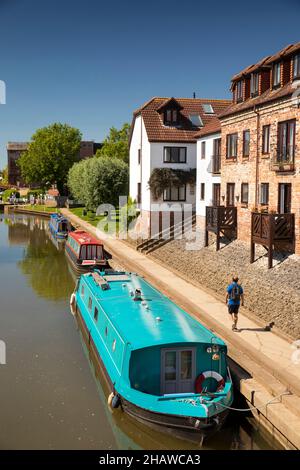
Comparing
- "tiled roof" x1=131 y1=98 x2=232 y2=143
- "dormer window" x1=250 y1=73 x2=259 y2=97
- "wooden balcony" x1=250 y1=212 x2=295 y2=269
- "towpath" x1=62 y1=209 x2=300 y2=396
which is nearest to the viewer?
"towpath" x1=62 y1=209 x2=300 y2=396

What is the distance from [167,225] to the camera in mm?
31531

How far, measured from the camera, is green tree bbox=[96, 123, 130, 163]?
6369 centimetres

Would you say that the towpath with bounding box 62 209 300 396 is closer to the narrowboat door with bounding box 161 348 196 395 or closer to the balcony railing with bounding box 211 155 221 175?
the narrowboat door with bounding box 161 348 196 395

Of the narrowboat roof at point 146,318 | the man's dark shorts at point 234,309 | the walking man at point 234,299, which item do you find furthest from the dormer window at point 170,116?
the man's dark shorts at point 234,309

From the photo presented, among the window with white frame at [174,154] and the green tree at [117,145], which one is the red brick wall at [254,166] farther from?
the green tree at [117,145]

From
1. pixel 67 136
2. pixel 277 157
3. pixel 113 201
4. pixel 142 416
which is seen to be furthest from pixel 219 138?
pixel 67 136

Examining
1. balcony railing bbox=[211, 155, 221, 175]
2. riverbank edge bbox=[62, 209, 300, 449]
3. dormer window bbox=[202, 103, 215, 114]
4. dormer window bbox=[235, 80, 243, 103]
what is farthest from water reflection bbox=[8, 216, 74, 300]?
dormer window bbox=[202, 103, 215, 114]

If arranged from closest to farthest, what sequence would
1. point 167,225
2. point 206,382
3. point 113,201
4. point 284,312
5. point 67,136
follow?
1. point 206,382
2. point 284,312
3. point 167,225
4. point 113,201
5. point 67,136

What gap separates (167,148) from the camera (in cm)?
3159

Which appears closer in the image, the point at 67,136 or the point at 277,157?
the point at 277,157

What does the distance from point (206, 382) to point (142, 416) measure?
5.32 feet

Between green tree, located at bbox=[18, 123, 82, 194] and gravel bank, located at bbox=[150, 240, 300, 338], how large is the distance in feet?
162
